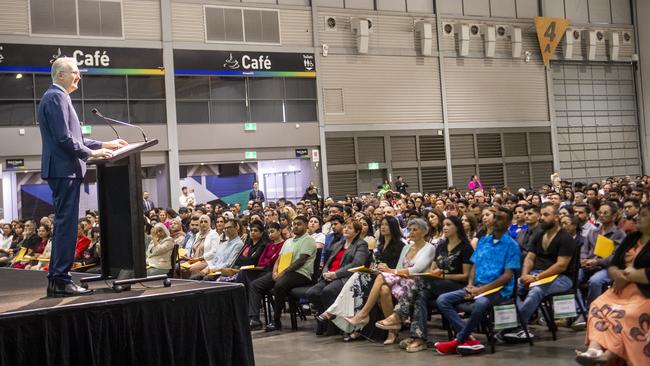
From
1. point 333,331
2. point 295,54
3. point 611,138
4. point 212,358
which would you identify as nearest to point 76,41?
point 295,54

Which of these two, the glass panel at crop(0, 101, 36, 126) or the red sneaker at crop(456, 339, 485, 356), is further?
the glass panel at crop(0, 101, 36, 126)

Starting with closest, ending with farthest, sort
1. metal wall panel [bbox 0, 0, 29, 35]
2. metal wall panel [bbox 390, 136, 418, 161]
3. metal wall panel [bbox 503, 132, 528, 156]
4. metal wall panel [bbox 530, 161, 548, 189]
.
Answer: metal wall panel [bbox 0, 0, 29, 35]
metal wall panel [bbox 390, 136, 418, 161]
metal wall panel [bbox 503, 132, 528, 156]
metal wall panel [bbox 530, 161, 548, 189]

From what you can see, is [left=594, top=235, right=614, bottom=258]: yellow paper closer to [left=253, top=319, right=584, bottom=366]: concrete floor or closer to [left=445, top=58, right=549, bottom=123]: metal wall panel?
[left=253, top=319, right=584, bottom=366]: concrete floor

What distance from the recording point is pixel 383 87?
906 inches

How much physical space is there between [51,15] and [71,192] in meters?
16.1

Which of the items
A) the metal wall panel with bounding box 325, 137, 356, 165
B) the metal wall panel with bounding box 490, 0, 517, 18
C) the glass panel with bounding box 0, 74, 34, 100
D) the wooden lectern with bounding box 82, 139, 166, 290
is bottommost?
the wooden lectern with bounding box 82, 139, 166, 290

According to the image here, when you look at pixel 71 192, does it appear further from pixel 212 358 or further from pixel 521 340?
pixel 521 340

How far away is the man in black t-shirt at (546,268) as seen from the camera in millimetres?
6930

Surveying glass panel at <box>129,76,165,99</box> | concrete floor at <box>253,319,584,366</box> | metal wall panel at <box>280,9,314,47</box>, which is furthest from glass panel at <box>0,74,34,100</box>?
concrete floor at <box>253,319,584,366</box>

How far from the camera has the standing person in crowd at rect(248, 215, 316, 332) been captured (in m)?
8.83

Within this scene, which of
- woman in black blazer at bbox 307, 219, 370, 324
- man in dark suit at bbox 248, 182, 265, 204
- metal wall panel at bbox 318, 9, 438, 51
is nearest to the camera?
woman in black blazer at bbox 307, 219, 370, 324

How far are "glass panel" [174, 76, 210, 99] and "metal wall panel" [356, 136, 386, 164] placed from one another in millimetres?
4978

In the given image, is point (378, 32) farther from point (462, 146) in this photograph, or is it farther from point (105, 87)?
point (105, 87)

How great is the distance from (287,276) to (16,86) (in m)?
12.5
